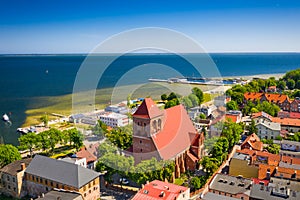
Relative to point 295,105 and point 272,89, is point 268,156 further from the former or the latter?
point 272,89

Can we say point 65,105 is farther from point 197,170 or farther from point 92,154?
point 197,170

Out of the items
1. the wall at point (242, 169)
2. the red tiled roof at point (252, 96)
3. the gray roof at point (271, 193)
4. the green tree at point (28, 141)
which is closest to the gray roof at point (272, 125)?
the wall at point (242, 169)

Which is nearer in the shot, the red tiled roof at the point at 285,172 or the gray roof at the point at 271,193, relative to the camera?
the gray roof at the point at 271,193

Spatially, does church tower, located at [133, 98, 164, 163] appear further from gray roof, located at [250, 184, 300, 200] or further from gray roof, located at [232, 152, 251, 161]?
gray roof, located at [250, 184, 300, 200]

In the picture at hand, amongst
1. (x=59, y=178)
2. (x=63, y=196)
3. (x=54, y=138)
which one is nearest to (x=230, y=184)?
(x=63, y=196)

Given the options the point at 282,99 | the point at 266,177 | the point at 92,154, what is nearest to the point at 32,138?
the point at 92,154

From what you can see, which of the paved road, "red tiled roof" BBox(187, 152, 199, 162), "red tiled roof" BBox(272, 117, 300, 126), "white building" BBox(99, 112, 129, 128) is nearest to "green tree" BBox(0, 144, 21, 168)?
the paved road

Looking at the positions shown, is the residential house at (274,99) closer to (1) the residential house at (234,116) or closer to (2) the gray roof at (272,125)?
(1) the residential house at (234,116)

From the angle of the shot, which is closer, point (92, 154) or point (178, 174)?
point (178, 174)
